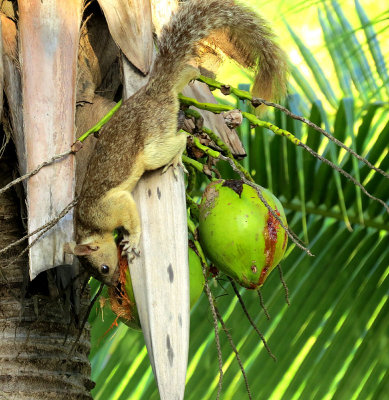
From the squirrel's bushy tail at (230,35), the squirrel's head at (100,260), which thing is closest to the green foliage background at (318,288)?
the squirrel's bushy tail at (230,35)

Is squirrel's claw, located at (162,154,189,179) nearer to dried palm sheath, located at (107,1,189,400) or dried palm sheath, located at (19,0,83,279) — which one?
dried palm sheath, located at (107,1,189,400)

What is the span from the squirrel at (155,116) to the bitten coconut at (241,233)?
0.41ft

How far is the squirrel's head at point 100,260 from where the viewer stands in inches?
54.1

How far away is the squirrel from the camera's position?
1.34 meters

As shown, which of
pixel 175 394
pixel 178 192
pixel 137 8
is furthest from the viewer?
pixel 137 8

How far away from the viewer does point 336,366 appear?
7.22 feet

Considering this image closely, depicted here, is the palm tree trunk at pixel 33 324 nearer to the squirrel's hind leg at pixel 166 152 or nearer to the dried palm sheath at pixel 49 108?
the dried palm sheath at pixel 49 108

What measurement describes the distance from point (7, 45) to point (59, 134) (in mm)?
281

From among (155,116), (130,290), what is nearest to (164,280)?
(130,290)

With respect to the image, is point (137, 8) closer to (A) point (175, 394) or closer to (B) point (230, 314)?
(A) point (175, 394)

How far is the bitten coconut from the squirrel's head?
22 centimetres

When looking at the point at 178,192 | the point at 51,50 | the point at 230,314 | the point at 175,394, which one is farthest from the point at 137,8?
the point at 230,314

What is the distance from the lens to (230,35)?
1.60 m

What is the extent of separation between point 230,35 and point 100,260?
58 cm
